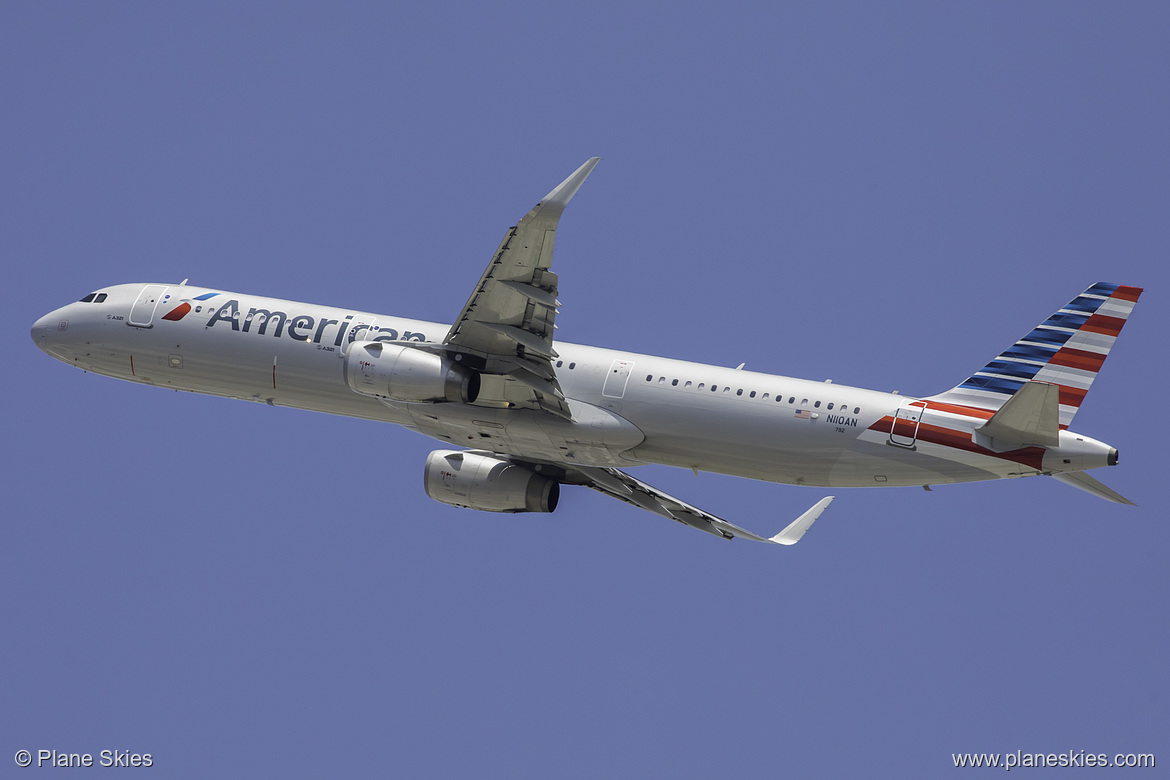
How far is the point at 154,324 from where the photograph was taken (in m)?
41.7

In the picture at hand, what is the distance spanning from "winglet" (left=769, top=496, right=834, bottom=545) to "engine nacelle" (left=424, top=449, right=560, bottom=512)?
692cm

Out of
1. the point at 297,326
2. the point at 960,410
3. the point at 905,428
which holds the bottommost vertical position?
the point at 905,428

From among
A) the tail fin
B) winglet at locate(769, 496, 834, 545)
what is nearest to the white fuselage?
the tail fin

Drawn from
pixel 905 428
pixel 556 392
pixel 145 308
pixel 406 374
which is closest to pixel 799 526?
pixel 905 428

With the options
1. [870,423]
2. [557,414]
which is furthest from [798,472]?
[557,414]

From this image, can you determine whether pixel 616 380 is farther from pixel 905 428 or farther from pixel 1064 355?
pixel 1064 355

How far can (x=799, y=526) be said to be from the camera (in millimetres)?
42969

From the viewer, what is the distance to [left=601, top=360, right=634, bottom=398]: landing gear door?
125ft

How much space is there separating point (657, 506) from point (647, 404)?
673cm

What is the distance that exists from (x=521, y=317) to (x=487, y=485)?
806 centimetres

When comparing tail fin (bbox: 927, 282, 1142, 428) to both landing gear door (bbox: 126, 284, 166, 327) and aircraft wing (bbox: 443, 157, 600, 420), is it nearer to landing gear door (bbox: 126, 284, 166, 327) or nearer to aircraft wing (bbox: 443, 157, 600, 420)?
aircraft wing (bbox: 443, 157, 600, 420)

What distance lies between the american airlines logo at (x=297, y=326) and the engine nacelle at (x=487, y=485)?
436cm

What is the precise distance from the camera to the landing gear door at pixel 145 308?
4184cm

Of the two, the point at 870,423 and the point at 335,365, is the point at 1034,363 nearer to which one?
the point at 870,423
